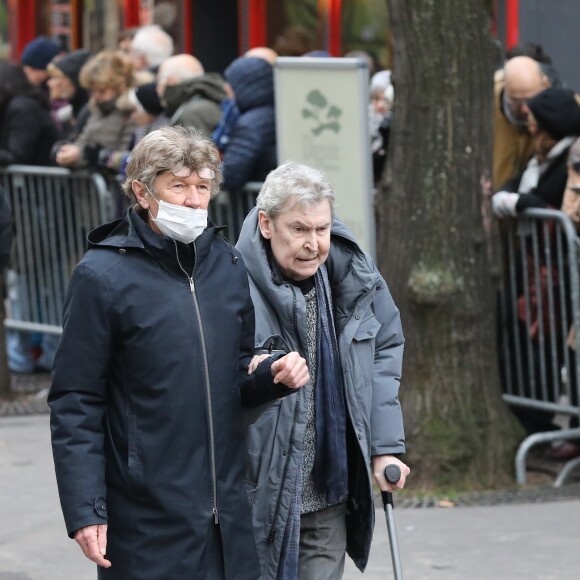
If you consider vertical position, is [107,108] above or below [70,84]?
below

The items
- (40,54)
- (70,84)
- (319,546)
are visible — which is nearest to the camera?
(319,546)

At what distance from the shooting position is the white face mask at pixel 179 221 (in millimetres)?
3715

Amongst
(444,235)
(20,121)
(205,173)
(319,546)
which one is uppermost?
(205,173)

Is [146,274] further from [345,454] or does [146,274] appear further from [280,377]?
[345,454]

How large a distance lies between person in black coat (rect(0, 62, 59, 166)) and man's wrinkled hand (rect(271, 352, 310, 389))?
6662mm

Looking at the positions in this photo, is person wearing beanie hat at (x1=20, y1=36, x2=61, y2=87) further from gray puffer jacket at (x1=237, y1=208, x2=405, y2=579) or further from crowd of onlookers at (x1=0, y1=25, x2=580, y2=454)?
gray puffer jacket at (x1=237, y1=208, x2=405, y2=579)

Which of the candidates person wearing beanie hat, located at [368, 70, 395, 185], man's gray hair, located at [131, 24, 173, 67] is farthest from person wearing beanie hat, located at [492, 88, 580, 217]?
man's gray hair, located at [131, 24, 173, 67]

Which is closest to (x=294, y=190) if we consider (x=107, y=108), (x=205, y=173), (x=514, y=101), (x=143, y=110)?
(x=205, y=173)

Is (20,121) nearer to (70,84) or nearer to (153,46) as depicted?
(70,84)

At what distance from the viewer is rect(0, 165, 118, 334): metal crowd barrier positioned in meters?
9.87

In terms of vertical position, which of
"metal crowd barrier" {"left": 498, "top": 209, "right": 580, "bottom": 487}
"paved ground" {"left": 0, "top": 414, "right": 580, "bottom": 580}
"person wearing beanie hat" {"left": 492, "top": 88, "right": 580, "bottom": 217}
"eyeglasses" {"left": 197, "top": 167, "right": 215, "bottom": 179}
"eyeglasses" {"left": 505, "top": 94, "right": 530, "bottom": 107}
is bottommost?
"paved ground" {"left": 0, "top": 414, "right": 580, "bottom": 580}

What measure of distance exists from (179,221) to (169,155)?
6.8 inches

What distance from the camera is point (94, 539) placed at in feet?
12.0

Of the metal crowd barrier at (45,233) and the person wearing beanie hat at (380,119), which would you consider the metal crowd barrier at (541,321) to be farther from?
the metal crowd barrier at (45,233)
